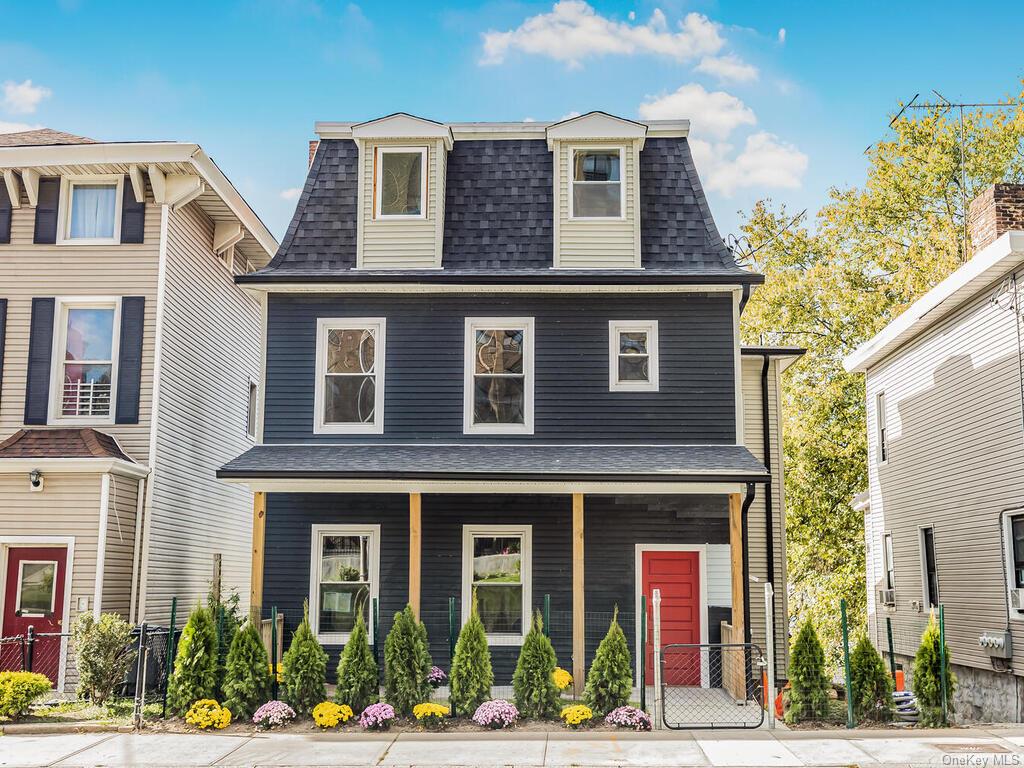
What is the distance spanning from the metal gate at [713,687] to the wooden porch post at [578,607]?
3.77 feet

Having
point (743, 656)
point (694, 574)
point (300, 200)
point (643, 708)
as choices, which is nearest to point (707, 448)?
point (694, 574)

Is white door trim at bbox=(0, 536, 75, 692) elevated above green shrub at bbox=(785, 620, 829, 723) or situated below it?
above

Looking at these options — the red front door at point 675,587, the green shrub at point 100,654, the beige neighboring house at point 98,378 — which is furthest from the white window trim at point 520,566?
the beige neighboring house at point 98,378

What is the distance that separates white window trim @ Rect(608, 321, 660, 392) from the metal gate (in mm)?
4006

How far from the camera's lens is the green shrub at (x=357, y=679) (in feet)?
41.3

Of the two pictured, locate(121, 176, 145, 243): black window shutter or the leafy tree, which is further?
the leafy tree

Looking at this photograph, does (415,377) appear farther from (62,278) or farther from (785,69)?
(785,69)

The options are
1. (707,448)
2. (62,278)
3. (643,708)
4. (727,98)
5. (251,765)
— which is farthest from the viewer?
(727,98)

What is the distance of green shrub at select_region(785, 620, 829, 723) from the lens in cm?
1209

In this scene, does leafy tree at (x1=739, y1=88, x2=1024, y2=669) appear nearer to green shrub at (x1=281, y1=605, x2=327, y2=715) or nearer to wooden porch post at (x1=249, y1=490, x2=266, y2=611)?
wooden porch post at (x1=249, y1=490, x2=266, y2=611)

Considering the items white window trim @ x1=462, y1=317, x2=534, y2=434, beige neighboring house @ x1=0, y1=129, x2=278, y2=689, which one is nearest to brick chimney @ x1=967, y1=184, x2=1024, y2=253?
white window trim @ x1=462, y1=317, x2=534, y2=434

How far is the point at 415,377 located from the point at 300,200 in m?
3.83

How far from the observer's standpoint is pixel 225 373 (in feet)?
66.4

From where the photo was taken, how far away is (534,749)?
11.1 m
